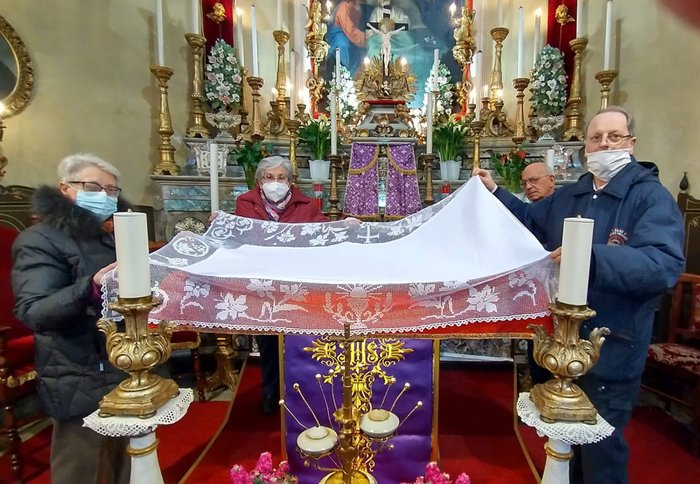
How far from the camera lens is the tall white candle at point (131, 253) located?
0.77 m

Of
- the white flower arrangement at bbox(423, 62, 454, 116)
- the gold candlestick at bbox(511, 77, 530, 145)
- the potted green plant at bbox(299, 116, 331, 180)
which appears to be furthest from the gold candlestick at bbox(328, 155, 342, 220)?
the gold candlestick at bbox(511, 77, 530, 145)

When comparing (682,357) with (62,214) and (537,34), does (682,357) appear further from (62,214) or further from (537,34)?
(62,214)

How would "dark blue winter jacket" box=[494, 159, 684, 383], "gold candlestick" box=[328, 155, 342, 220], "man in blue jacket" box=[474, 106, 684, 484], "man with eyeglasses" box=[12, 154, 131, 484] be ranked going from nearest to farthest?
"dark blue winter jacket" box=[494, 159, 684, 383]
"man in blue jacket" box=[474, 106, 684, 484]
"man with eyeglasses" box=[12, 154, 131, 484]
"gold candlestick" box=[328, 155, 342, 220]

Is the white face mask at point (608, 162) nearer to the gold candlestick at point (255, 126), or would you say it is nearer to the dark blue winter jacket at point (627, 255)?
the dark blue winter jacket at point (627, 255)

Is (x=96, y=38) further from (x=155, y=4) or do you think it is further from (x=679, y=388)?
(x=679, y=388)

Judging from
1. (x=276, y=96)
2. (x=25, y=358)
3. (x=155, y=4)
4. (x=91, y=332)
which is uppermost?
(x=155, y=4)

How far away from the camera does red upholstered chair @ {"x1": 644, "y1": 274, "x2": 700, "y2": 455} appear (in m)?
2.52

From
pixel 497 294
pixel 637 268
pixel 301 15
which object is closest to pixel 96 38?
pixel 301 15

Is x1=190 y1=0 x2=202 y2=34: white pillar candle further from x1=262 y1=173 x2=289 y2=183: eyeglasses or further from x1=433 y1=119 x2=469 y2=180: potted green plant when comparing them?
x1=433 y1=119 x2=469 y2=180: potted green plant

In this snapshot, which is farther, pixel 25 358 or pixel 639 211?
pixel 25 358

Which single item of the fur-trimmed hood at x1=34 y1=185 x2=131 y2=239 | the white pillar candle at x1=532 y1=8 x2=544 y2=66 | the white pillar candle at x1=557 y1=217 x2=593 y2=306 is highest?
the white pillar candle at x1=532 y1=8 x2=544 y2=66

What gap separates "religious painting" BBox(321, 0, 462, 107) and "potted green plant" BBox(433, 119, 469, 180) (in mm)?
854

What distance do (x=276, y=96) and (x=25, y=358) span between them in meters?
3.25

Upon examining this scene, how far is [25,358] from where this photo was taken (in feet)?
7.76
